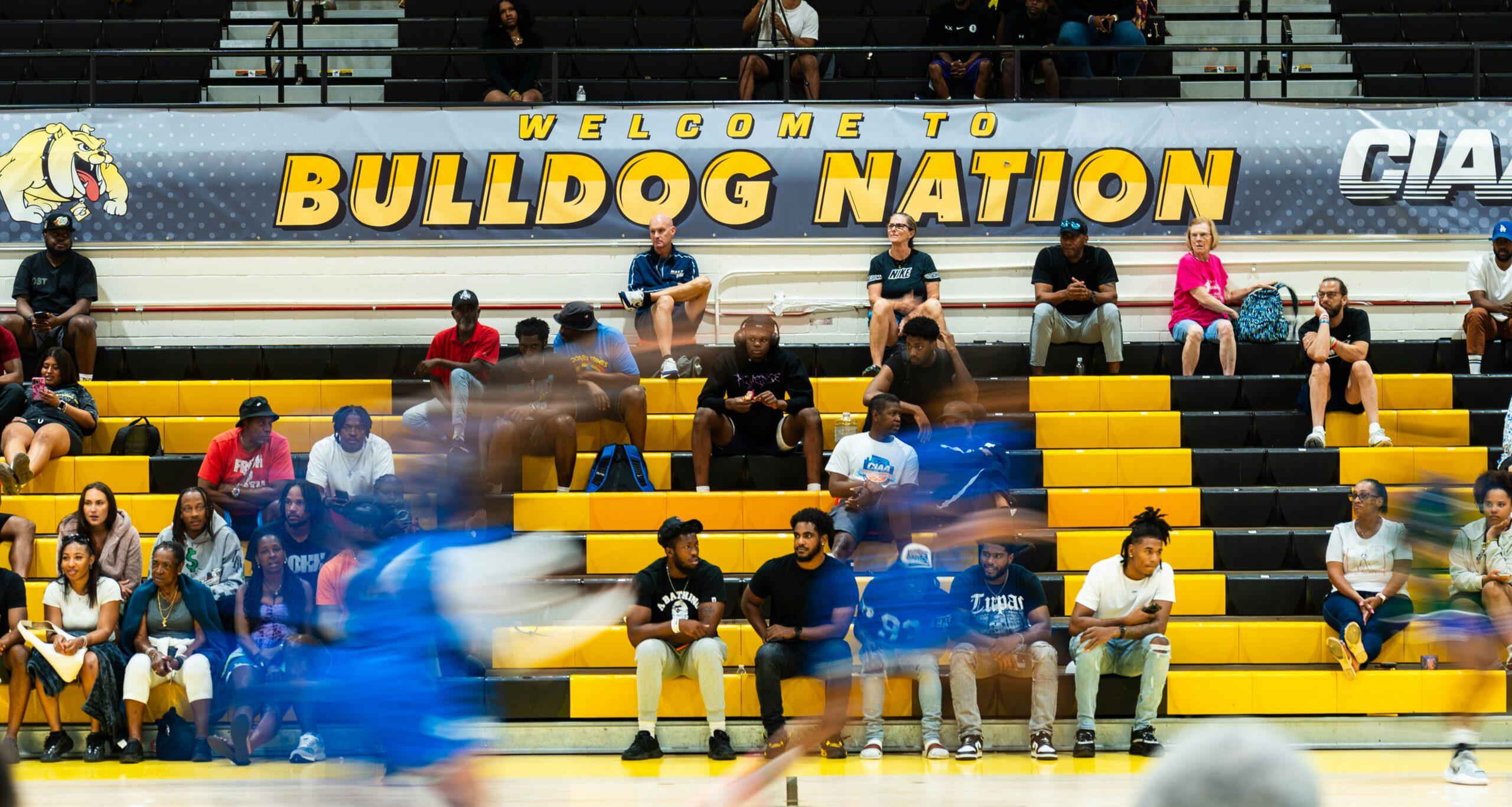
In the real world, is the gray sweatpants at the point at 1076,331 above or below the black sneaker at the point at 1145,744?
above

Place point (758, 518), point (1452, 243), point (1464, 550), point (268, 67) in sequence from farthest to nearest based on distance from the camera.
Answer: point (268, 67), point (1452, 243), point (758, 518), point (1464, 550)

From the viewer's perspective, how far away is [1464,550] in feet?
26.8

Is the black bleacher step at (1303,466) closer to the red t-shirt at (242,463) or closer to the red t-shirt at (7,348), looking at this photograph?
the red t-shirt at (242,463)

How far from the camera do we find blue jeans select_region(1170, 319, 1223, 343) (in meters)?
10.6

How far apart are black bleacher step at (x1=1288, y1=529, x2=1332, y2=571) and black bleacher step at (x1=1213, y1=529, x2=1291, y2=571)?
0.03 metres

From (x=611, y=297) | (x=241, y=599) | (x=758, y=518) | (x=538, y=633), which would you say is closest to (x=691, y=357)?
(x=611, y=297)

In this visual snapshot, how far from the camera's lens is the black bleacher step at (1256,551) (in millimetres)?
9125

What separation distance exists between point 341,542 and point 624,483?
1862 mm

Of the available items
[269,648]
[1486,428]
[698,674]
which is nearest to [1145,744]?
[698,674]

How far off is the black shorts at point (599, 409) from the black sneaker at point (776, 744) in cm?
279

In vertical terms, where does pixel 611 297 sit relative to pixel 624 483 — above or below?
above

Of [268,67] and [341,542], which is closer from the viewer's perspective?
[341,542]

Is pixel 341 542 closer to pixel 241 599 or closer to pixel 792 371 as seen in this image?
pixel 241 599

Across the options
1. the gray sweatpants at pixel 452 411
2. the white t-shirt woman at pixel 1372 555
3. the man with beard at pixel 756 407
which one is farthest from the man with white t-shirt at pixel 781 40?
the white t-shirt woman at pixel 1372 555
